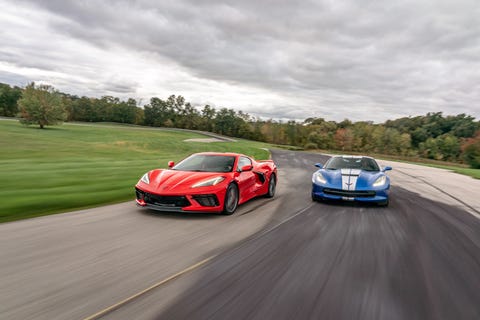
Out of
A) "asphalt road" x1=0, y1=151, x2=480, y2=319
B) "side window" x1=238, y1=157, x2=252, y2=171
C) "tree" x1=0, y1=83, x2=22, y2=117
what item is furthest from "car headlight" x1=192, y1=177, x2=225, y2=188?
"tree" x1=0, y1=83, x2=22, y2=117

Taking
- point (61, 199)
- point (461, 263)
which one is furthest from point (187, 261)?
point (61, 199)

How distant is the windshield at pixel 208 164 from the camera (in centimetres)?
756

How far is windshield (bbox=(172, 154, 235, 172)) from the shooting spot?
7.56m

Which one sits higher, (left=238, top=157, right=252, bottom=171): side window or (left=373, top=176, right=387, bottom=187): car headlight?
(left=238, top=157, right=252, bottom=171): side window

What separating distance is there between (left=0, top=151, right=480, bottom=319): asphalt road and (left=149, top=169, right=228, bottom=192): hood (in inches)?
21.7

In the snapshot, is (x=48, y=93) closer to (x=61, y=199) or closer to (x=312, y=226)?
(x=61, y=199)

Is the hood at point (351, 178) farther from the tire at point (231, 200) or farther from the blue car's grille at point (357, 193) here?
the tire at point (231, 200)

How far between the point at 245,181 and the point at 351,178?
267 centimetres

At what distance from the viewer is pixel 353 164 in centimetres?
952

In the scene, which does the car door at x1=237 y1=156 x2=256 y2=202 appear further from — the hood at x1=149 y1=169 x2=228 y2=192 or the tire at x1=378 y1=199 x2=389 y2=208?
the tire at x1=378 y1=199 x2=389 y2=208

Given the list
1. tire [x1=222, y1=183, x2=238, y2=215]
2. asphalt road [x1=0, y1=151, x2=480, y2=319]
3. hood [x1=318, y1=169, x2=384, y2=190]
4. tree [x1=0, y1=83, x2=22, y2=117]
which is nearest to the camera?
asphalt road [x1=0, y1=151, x2=480, y2=319]

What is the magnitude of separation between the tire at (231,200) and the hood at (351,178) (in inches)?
100

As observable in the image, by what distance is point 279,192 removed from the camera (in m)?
10.5

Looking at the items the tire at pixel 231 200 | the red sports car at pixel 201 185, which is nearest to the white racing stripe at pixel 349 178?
the red sports car at pixel 201 185
